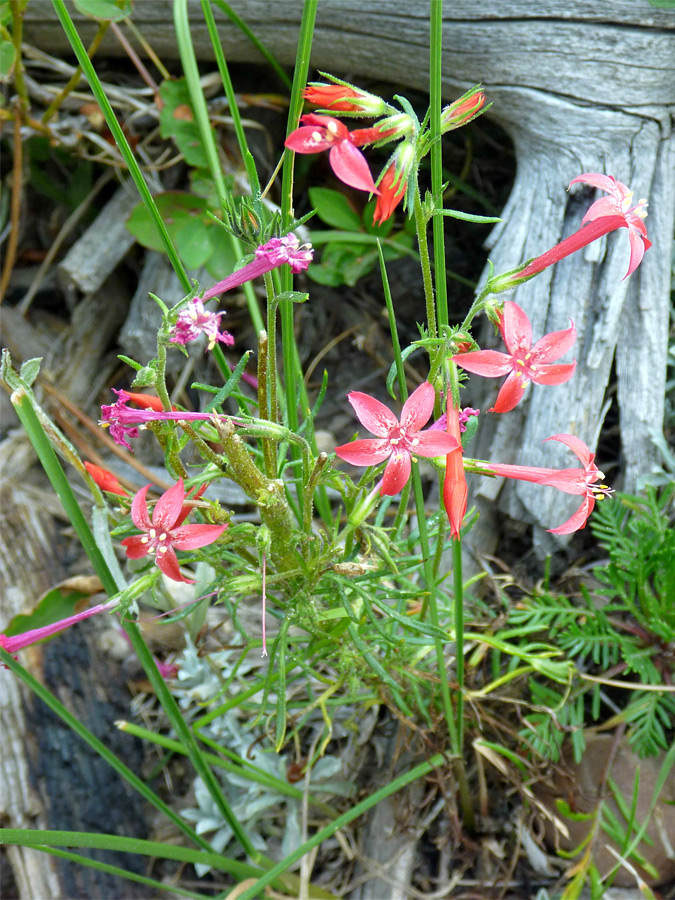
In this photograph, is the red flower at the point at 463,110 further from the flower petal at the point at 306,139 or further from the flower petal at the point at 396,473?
the flower petal at the point at 396,473

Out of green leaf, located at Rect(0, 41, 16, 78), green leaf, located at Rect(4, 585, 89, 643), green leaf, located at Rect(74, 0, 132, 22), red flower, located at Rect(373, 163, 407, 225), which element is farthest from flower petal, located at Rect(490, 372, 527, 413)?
green leaf, located at Rect(0, 41, 16, 78)

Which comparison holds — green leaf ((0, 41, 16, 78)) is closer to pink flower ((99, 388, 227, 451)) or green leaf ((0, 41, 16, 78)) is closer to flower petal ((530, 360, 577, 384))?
pink flower ((99, 388, 227, 451))

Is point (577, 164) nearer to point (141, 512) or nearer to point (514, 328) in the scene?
point (514, 328)

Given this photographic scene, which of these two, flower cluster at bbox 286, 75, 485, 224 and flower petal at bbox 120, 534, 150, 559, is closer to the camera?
flower cluster at bbox 286, 75, 485, 224

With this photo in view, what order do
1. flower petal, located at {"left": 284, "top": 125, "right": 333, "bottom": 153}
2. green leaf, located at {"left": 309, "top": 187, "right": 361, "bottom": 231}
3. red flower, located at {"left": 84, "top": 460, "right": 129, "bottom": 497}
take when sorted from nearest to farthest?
1. flower petal, located at {"left": 284, "top": 125, "right": 333, "bottom": 153}
2. red flower, located at {"left": 84, "top": 460, "right": 129, "bottom": 497}
3. green leaf, located at {"left": 309, "top": 187, "right": 361, "bottom": 231}

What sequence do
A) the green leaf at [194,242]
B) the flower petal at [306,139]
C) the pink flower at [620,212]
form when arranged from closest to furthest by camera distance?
1. the flower petal at [306,139]
2. the pink flower at [620,212]
3. the green leaf at [194,242]

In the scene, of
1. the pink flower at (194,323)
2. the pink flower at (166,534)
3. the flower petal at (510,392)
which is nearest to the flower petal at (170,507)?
the pink flower at (166,534)
